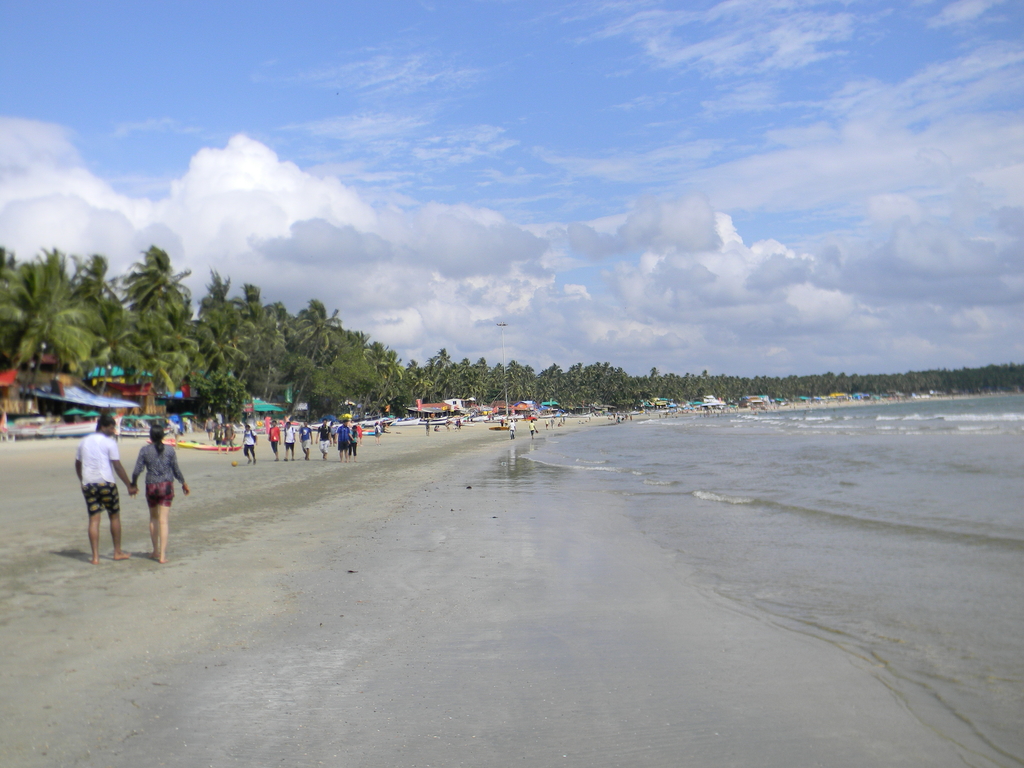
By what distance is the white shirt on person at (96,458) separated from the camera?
8148 millimetres

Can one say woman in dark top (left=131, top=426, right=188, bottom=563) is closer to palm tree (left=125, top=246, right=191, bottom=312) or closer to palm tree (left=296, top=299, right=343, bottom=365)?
palm tree (left=125, top=246, right=191, bottom=312)

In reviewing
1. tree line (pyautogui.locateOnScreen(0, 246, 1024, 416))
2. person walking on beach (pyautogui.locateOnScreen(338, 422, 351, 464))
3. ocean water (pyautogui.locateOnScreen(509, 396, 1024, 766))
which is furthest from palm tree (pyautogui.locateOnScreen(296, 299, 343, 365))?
ocean water (pyautogui.locateOnScreen(509, 396, 1024, 766))

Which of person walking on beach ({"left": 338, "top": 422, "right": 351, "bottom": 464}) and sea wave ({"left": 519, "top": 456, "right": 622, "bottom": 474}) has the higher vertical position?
person walking on beach ({"left": 338, "top": 422, "right": 351, "bottom": 464})

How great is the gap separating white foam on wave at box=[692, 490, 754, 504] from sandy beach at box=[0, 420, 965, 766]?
5.39 meters

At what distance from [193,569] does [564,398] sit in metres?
159

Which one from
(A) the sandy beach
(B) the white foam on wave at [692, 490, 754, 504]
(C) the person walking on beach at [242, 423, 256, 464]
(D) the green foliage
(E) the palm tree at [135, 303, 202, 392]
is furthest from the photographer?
(D) the green foliage

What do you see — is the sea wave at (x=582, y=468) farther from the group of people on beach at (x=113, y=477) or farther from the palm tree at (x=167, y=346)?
the palm tree at (x=167, y=346)

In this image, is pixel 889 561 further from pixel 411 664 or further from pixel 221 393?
pixel 221 393

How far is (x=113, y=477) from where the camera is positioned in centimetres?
833

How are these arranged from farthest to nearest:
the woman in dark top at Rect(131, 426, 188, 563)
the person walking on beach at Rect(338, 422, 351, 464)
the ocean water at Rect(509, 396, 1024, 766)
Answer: the person walking on beach at Rect(338, 422, 351, 464)
the woman in dark top at Rect(131, 426, 188, 563)
the ocean water at Rect(509, 396, 1024, 766)

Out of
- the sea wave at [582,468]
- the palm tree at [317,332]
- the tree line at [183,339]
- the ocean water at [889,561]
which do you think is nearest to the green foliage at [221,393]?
the tree line at [183,339]

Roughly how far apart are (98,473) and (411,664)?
202 inches

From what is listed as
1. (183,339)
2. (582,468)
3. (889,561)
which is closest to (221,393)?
(183,339)

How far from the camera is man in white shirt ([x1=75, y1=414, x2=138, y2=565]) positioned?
26.8 ft
